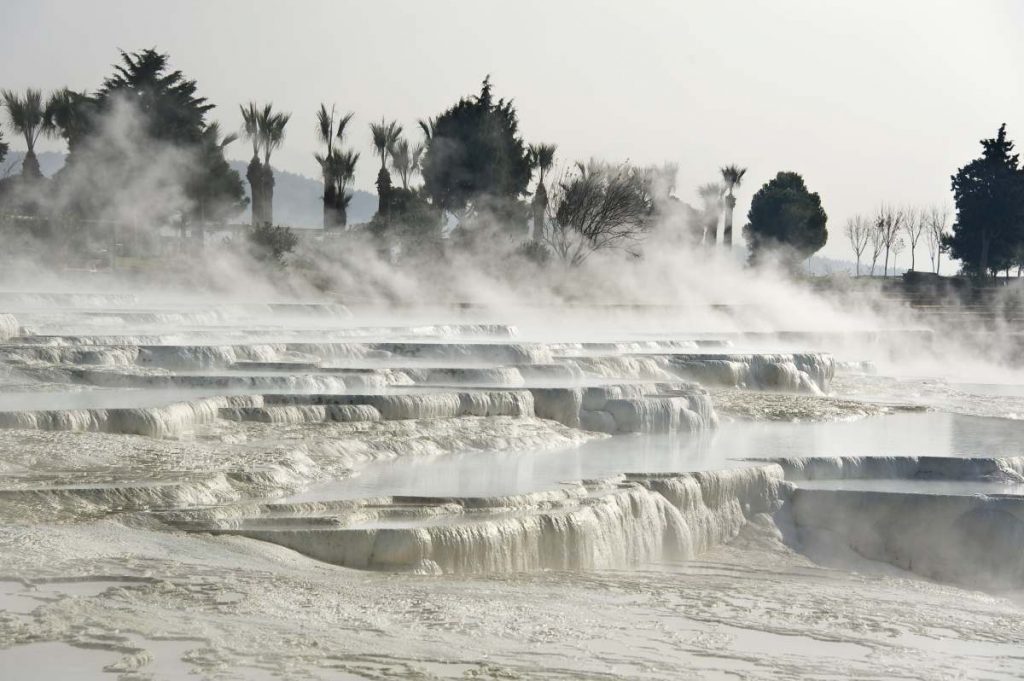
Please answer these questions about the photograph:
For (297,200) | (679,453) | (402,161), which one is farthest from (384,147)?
(297,200)

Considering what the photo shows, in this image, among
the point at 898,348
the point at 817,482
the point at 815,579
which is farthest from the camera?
the point at 898,348

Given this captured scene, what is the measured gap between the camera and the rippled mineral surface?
Result: 670 centimetres

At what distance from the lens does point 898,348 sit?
97.1ft

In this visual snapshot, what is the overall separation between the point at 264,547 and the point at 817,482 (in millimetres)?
5191

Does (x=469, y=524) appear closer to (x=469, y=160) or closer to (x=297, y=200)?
(x=469, y=160)

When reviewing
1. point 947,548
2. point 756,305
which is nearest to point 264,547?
point 947,548

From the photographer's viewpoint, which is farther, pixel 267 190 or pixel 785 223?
pixel 785 223

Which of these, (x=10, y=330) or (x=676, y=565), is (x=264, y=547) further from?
(x=10, y=330)

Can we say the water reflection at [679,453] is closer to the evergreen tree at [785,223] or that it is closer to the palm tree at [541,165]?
the palm tree at [541,165]

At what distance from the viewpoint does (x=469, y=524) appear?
28.1 ft

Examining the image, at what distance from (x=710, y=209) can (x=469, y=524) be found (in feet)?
143

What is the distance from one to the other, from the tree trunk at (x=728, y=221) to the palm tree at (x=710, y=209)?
10.1 inches

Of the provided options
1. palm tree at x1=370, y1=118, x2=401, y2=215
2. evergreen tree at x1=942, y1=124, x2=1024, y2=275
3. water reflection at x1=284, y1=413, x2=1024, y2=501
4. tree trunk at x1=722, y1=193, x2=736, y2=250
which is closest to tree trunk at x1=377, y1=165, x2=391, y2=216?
palm tree at x1=370, y1=118, x2=401, y2=215

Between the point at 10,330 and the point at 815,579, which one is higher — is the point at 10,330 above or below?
above
